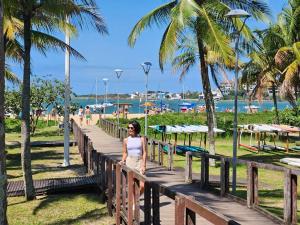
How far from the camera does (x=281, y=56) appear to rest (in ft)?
85.7

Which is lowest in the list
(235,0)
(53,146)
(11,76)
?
(53,146)

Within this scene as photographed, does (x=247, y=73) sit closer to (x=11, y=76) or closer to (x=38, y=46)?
(x=11, y=76)

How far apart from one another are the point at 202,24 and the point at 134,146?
880cm

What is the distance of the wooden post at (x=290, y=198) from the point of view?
8.20 m

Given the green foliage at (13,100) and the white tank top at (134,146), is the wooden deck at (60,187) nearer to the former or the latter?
the white tank top at (134,146)

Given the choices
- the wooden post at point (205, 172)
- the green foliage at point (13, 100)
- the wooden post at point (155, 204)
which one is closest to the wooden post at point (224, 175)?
the wooden post at point (205, 172)

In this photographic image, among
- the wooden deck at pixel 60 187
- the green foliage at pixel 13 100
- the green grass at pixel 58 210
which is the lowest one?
the green grass at pixel 58 210

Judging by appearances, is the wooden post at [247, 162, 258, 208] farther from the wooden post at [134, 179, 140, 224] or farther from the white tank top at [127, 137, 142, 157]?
the wooden post at [134, 179, 140, 224]

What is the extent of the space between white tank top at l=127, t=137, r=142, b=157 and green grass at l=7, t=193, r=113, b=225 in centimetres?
167

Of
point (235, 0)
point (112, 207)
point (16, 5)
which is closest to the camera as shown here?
point (112, 207)

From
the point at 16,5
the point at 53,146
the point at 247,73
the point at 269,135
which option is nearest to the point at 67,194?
the point at 16,5

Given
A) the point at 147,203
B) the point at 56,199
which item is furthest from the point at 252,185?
the point at 56,199

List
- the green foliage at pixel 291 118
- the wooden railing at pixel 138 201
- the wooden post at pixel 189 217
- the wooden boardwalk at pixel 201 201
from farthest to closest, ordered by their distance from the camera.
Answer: the green foliage at pixel 291 118 → the wooden boardwalk at pixel 201 201 → the wooden post at pixel 189 217 → the wooden railing at pixel 138 201

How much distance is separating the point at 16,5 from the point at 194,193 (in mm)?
6289
